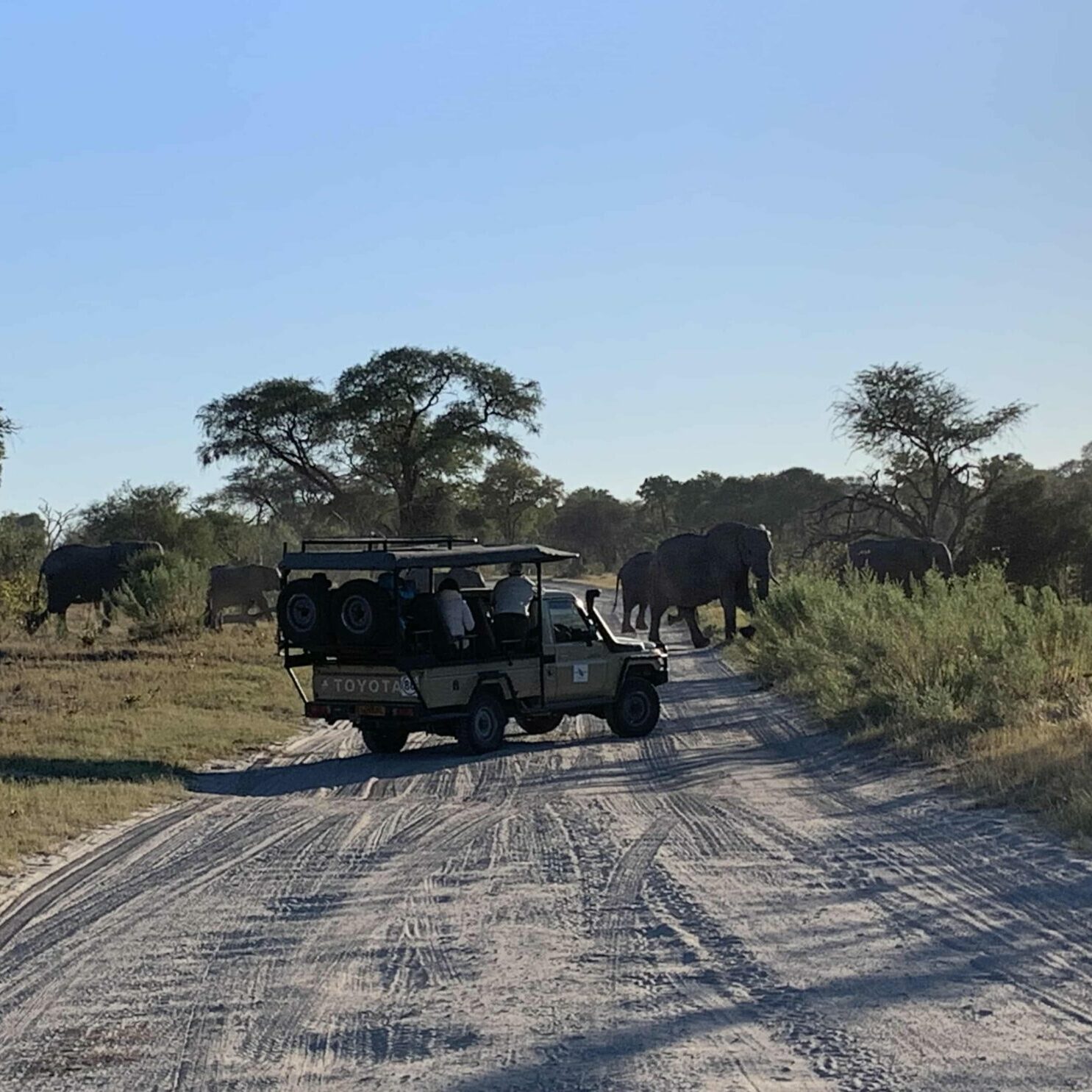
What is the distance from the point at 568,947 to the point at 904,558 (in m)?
28.7

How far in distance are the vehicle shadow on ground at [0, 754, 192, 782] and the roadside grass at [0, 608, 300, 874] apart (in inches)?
0.6

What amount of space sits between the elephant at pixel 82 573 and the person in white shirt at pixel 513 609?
21.1 metres

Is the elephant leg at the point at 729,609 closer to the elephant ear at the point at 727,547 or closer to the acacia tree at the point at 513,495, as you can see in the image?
the elephant ear at the point at 727,547

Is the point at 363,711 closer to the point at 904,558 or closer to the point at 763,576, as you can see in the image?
the point at 763,576

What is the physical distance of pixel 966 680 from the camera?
689 inches

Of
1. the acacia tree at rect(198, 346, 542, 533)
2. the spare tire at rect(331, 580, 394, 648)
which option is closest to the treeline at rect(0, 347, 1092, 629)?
the acacia tree at rect(198, 346, 542, 533)

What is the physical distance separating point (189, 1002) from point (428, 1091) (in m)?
1.92

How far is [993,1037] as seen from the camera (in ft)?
21.3

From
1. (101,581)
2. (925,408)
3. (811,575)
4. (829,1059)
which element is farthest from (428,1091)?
(925,408)

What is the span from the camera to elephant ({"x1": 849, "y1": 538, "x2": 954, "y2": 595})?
3578 cm

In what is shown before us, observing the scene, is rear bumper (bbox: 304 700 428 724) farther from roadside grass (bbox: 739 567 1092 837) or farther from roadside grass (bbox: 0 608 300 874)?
roadside grass (bbox: 739 567 1092 837)

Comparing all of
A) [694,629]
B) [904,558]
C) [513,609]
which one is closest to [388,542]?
[513,609]

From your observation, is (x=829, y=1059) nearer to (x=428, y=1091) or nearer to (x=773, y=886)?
(x=428, y=1091)

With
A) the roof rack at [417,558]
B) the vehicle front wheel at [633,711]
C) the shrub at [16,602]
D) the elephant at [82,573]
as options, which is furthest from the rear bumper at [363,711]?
the elephant at [82,573]
